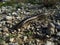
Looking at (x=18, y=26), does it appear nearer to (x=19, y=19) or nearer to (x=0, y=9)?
(x=19, y=19)

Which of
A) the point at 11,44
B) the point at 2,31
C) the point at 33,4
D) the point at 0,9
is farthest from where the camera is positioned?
the point at 33,4

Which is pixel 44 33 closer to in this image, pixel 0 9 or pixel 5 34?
pixel 5 34

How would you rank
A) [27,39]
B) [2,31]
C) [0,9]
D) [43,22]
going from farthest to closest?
[0,9]
[43,22]
[2,31]
[27,39]

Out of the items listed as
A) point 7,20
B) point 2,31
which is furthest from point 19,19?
point 2,31

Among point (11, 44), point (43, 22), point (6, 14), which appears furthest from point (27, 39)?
point (6, 14)

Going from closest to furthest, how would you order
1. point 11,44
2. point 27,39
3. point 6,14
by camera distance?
1. point 11,44
2. point 27,39
3. point 6,14

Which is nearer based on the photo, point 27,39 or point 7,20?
point 27,39
